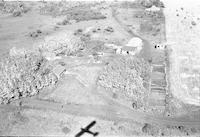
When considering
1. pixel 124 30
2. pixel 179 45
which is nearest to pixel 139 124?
pixel 179 45

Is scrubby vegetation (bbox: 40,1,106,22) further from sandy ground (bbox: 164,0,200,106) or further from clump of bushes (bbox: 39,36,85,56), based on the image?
sandy ground (bbox: 164,0,200,106)

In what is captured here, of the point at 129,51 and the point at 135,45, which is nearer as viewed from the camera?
the point at 129,51

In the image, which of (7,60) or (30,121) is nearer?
(30,121)

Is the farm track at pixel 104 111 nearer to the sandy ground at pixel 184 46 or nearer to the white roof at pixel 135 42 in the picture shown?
the sandy ground at pixel 184 46

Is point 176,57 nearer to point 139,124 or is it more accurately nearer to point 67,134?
point 139,124

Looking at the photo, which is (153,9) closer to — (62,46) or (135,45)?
(135,45)

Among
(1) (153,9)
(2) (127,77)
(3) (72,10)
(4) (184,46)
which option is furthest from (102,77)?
(1) (153,9)
